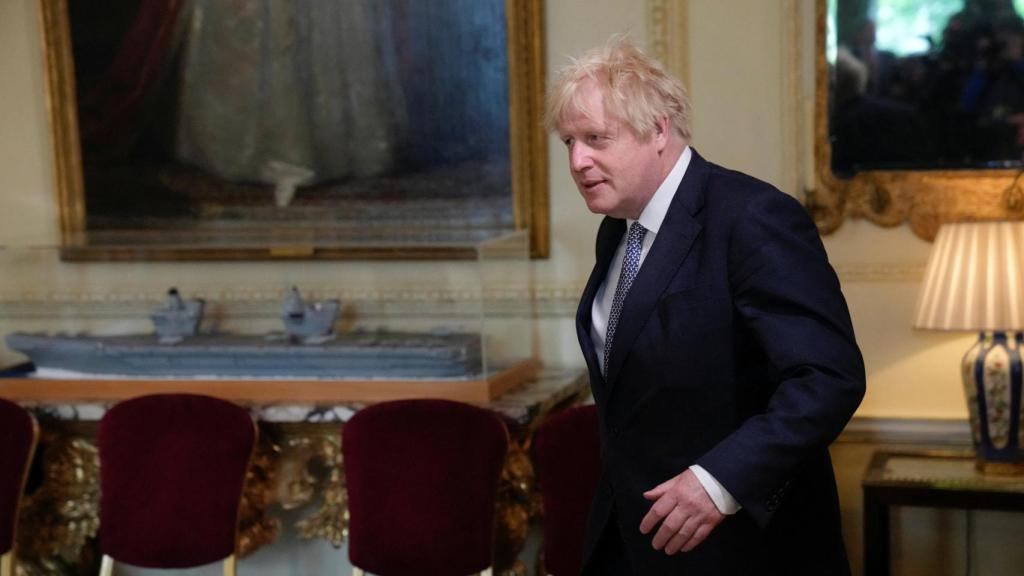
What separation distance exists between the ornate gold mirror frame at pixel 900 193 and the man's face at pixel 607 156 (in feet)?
7.24

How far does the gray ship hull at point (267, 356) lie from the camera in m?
4.41

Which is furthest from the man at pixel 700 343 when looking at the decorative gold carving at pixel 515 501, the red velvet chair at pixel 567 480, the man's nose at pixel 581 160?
the decorative gold carving at pixel 515 501

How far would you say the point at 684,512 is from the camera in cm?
215

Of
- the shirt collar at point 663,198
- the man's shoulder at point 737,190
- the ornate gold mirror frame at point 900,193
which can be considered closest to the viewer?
the man's shoulder at point 737,190

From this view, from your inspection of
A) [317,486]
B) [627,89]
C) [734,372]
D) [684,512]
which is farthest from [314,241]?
[684,512]

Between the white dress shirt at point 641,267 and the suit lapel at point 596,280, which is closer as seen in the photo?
the white dress shirt at point 641,267

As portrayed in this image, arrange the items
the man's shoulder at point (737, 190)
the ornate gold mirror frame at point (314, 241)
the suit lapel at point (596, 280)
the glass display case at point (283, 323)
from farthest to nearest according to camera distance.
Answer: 1. the ornate gold mirror frame at point (314, 241)
2. the glass display case at point (283, 323)
3. the suit lapel at point (596, 280)
4. the man's shoulder at point (737, 190)

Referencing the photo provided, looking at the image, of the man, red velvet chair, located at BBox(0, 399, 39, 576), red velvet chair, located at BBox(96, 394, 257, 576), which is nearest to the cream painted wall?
red velvet chair, located at BBox(96, 394, 257, 576)

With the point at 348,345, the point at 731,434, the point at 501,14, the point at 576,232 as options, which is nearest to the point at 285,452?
the point at 348,345

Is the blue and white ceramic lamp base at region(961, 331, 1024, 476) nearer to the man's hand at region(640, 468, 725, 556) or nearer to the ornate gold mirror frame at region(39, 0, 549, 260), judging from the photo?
the ornate gold mirror frame at region(39, 0, 549, 260)

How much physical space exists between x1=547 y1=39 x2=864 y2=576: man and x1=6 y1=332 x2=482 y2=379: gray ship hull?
1.91m

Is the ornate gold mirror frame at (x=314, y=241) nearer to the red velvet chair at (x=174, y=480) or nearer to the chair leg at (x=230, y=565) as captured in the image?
the red velvet chair at (x=174, y=480)

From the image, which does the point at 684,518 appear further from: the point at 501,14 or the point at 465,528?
the point at 501,14

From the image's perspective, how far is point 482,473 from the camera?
387cm
